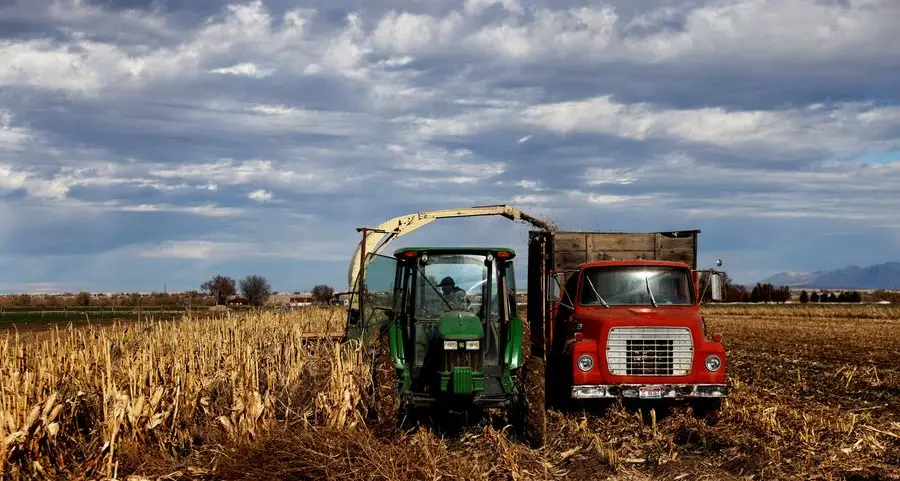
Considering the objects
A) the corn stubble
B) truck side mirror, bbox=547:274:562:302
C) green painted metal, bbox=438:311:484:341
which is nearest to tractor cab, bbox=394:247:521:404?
green painted metal, bbox=438:311:484:341

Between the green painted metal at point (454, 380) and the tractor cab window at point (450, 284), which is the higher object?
the tractor cab window at point (450, 284)

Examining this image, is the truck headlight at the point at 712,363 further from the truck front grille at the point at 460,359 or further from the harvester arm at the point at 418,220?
the harvester arm at the point at 418,220

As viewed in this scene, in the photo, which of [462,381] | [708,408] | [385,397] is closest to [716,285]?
[708,408]

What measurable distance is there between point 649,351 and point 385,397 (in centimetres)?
427

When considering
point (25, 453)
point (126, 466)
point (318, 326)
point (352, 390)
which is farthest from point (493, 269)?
point (318, 326)

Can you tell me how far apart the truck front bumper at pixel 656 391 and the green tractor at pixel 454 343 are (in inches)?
61.7

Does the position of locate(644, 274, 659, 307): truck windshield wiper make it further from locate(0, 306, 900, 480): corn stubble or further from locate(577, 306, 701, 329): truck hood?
locate(0, 306, 900, 480): corn stubble

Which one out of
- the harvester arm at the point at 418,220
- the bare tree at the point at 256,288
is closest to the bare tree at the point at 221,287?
the bare tree at the point at 256,288

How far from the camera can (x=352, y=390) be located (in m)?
11.6

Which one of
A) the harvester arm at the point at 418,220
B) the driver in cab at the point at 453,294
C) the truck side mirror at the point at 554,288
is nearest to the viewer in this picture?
the driver in cab at the point at 453,294

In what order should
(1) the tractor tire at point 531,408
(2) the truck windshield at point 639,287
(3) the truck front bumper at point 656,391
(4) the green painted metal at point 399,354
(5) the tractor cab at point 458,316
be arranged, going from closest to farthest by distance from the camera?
(1) the tractor tire at point 531,408, (5) the tractor cab at point 458,316, (4) the green painted metal at point 399,354, (3) the truck front bumper at point 656,391, (2) the truck windshield at point 639,287

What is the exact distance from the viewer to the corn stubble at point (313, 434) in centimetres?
939

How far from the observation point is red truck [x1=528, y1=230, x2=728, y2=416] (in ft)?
42.8

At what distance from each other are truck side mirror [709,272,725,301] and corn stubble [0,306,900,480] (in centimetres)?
171
